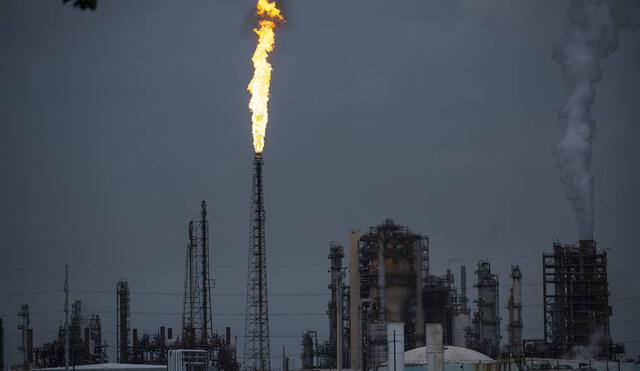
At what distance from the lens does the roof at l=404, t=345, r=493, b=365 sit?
9006cm

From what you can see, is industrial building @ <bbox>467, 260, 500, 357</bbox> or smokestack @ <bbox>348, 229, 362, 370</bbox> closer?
smokestack @ <bbox>348, 229, 362, 370</bbox>

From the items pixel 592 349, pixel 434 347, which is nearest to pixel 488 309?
pixel 592 349

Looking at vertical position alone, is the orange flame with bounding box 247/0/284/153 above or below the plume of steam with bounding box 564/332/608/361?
above

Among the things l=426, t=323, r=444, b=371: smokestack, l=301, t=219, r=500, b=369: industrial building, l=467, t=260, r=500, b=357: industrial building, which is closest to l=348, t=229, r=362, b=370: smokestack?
l=301, t=219, r=500, b=369: industrial building

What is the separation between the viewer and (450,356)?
9481 cm

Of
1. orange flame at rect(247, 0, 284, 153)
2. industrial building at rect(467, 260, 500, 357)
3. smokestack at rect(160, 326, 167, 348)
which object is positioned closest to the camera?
orange flame at rect(247, 0, 284, 153)

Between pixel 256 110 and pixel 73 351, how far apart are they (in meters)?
43.3

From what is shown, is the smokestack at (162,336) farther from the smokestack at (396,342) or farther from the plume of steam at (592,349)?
the smokestack at (396,342)

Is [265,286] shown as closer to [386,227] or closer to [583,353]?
[386,227]

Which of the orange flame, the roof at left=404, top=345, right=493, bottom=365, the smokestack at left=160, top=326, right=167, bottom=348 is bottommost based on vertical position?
the roof at left=404, top=345, right=493, bottom=365

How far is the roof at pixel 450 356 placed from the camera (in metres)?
90.1

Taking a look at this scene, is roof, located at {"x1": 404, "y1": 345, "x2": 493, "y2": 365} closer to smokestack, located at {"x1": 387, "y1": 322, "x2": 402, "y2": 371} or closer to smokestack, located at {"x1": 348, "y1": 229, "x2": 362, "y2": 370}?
smokestack, located at {"x1": 348, "y1": 229, "x2": 362, "y2": 370}

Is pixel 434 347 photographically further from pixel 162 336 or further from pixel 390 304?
pixel 162 336

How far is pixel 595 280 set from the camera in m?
104
